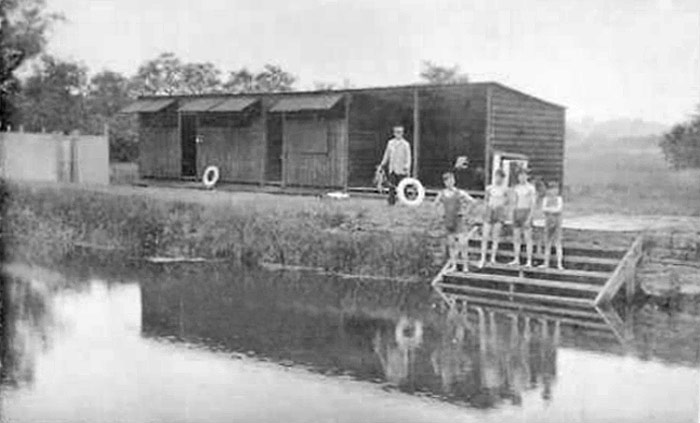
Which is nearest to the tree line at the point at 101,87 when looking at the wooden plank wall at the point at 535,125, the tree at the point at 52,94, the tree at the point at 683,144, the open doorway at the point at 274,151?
the tree at the point at 52,94

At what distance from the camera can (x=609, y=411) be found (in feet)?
11.2

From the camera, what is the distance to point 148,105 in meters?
4.86

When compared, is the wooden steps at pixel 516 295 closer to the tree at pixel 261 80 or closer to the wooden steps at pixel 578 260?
the wooden steps at pixel 578 260

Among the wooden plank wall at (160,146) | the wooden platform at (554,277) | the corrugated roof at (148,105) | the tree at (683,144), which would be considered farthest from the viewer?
the wooden plank wall at (160,146)

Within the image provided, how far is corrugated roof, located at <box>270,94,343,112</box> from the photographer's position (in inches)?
199

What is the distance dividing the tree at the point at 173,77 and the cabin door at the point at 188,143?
1.41 feet

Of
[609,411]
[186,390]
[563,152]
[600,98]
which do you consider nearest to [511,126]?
[563,152]

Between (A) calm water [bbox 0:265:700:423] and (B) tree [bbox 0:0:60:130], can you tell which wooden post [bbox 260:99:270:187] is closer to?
(A) calm water [bbox 0:265:700:423]

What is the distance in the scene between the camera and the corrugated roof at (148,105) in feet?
15.7

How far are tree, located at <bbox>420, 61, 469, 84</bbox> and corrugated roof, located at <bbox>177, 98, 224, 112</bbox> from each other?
1237 millimetres

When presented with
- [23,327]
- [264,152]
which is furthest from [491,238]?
[23,327]

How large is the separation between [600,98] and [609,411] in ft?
4.04

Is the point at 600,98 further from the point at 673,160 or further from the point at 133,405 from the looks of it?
the point at 133,405

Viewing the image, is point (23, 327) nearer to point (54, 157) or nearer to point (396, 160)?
point (54, 157)
